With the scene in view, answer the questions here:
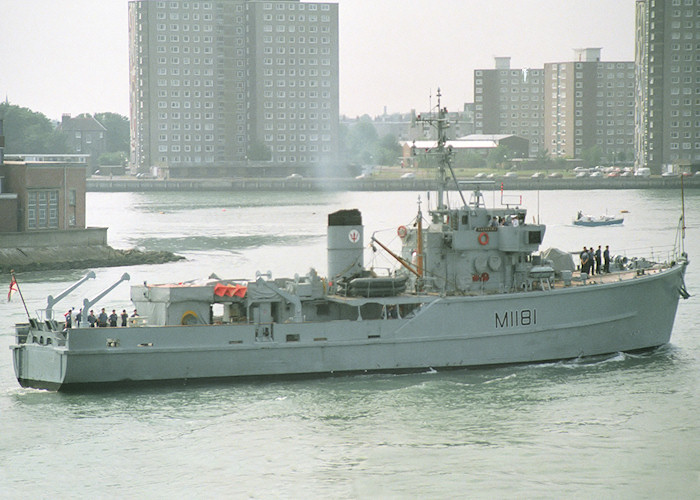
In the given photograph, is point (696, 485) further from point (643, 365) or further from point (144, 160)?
point (144, 160)

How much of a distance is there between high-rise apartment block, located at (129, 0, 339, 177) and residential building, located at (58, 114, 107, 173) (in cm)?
3140

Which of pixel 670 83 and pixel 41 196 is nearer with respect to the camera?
pixel 41 196

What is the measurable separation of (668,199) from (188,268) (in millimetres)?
78099

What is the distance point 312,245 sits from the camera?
6856 centimetres

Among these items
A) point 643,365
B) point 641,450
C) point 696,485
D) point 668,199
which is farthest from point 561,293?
point 668,199

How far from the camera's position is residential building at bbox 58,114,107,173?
625 feet

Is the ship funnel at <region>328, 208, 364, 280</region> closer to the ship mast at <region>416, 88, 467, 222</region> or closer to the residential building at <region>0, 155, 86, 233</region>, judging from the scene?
the ship mast at <region>416, 88, 467, 222</region>

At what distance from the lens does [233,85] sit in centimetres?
15975

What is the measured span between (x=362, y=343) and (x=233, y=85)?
448 ft

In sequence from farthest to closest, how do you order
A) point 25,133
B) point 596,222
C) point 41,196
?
point 25,133 < point 596,222 < point 41,196

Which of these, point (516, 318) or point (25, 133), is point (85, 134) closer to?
point (25, 133)

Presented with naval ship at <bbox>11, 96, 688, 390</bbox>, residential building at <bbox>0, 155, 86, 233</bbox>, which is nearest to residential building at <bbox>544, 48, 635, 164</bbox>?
residential building at <bbox>0, 155, 86, 233</bbox>

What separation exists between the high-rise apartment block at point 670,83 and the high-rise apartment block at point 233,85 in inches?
1895

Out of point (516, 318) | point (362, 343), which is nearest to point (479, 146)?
point (516, 318)
